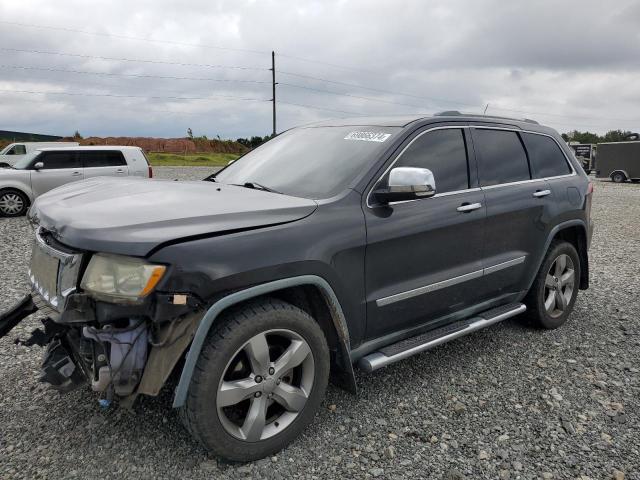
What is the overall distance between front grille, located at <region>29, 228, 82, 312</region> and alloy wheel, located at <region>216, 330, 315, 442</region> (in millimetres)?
842

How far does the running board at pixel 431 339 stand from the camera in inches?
118

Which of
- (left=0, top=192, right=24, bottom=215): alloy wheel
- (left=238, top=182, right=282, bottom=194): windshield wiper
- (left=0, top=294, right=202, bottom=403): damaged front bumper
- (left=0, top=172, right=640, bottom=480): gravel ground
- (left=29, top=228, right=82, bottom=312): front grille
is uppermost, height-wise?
(left=238, top=182, right=282, bottom=194): windshield wiper

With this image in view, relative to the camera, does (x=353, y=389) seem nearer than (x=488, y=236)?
Yes

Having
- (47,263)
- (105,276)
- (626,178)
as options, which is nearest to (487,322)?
(105,276)

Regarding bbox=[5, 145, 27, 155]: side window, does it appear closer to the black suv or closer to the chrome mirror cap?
the black suv

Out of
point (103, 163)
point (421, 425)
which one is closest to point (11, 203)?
point (103, 163)

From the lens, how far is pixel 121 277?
2256 mm

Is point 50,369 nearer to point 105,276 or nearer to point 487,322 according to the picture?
point 105,276

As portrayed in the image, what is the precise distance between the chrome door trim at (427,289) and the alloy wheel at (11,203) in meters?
11.9

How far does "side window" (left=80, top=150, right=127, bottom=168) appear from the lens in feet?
42.3

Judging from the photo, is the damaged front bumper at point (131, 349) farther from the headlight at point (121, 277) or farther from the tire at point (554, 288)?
the tire at point (554, 288)

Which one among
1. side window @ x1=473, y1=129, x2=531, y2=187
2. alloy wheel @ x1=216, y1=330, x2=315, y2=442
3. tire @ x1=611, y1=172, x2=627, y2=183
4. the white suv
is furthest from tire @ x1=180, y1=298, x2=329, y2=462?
tire @ x1=611, y1=172, x2=627, y2=183

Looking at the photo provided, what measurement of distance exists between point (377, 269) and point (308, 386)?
765 mm

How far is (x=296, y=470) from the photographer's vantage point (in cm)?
260
